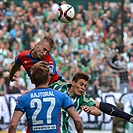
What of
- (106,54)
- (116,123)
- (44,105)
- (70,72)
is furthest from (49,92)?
(106,54)

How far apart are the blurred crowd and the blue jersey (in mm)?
10715

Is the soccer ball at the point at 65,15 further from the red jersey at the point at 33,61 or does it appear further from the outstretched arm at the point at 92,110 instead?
the outstretched arm at the point at 92,110

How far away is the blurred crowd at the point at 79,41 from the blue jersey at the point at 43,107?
1072 cm

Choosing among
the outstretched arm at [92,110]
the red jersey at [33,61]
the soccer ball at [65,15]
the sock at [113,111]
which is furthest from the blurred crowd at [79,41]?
the outstretched arm at [92,110]

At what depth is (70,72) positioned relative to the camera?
19328 mm

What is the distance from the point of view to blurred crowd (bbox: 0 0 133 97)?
1903cm

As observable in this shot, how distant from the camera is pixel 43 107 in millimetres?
7184

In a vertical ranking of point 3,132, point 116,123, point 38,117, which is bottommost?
point 3,132

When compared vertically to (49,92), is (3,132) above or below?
below

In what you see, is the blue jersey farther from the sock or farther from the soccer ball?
the soccer ball

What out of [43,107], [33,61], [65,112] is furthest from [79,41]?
[43,107]

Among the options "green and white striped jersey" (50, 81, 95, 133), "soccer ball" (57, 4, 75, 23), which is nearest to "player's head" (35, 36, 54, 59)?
"green and white striped jersey" (50, 81, 95, 133)

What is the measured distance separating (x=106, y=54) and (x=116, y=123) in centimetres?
1032

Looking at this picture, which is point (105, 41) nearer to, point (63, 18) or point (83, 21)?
point (83, 21)
